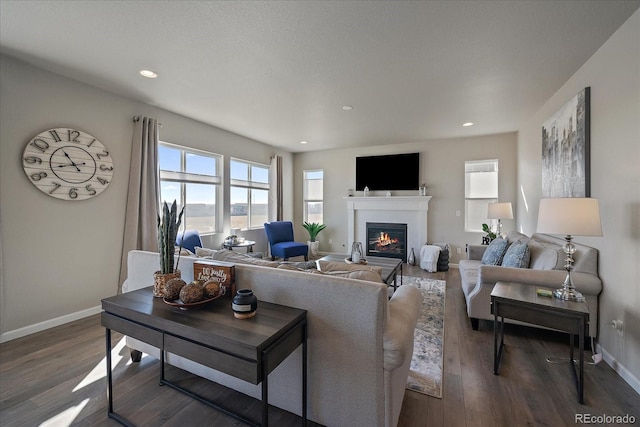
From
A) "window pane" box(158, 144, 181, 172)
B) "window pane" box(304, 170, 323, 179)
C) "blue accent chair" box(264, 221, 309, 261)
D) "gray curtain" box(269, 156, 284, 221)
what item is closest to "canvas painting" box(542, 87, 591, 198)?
"blue accent chair" box(264, 221, 309, 261)

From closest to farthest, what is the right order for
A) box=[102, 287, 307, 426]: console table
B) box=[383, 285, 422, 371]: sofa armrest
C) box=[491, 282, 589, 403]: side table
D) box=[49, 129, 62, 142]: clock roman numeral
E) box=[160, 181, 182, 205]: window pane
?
box=[102, 287, 307, 426]: console table, box=[383, 285, 422, 371]: sofa armrest, box=[491, 282, 589, 403]: side table, box=[49, 129, 62, 142]: clock roman numeral, box=[160, 181, 182, 205]: window pane

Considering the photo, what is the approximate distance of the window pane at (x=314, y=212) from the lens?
22.3 ft

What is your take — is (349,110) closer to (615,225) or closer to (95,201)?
(615,225)

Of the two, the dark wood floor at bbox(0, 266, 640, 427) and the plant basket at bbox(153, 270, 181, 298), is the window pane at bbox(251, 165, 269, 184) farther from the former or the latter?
the plant basket at bbox(153, 270, 181, 298)

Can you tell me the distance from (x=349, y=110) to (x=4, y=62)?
362 centimetres

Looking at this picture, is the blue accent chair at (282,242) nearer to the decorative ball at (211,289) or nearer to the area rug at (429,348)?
the area rug at (429,348)

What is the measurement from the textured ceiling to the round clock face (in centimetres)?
68

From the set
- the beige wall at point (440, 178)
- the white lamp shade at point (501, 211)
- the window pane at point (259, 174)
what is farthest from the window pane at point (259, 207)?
the white lamp shade at point (501, 211)

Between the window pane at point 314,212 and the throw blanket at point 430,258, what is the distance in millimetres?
2619

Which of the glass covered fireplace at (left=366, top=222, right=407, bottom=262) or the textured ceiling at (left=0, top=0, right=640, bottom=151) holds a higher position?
the textured ceiling at (left=0, top=0, right=640, bottom=151)

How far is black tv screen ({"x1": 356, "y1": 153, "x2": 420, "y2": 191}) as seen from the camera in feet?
18.6

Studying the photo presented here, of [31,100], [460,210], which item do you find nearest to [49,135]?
[31,100]

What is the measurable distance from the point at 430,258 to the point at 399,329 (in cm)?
404


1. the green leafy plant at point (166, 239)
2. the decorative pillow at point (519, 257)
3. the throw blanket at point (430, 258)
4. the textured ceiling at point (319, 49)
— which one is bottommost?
the throw blanket at point (430, 258)
